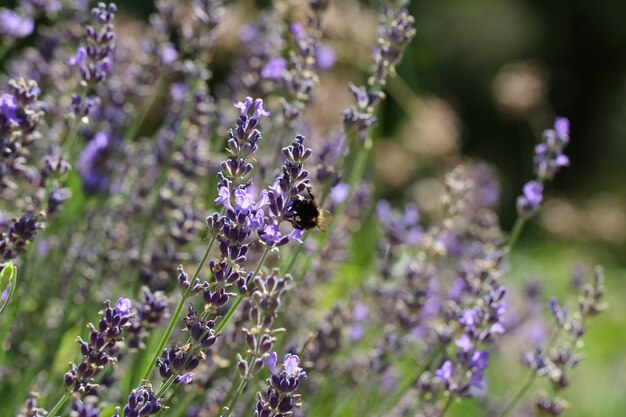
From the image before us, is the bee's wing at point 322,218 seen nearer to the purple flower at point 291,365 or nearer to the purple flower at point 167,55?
the purple flower at point 291,365

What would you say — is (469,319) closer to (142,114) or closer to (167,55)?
(142,114)

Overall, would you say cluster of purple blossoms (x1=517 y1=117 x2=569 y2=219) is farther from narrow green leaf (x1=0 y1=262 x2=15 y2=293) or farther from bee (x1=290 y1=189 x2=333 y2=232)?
narrow green leaf (x1=0 y1=262 x2=15 y2=293)

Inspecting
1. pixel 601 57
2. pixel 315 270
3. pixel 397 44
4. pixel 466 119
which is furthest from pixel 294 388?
pixel 601 57

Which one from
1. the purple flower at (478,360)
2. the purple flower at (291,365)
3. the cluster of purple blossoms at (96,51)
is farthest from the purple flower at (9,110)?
the purple flower at (478,360)

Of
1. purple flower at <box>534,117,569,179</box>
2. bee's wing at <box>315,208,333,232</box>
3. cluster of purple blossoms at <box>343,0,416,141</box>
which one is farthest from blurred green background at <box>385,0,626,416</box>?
bee's wing at <box>315,208,333,232</box>

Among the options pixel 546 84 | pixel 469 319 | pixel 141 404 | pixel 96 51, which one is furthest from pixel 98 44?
pixel 546 84

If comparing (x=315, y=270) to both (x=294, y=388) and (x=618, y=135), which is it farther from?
(x=618, y=135)

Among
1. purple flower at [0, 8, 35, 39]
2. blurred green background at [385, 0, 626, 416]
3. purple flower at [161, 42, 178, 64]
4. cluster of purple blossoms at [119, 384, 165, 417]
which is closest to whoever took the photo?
cluster of purple blossoms at [119, 384, 165, 417]
